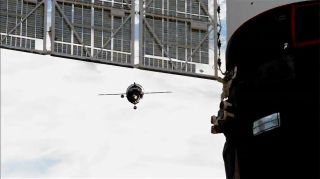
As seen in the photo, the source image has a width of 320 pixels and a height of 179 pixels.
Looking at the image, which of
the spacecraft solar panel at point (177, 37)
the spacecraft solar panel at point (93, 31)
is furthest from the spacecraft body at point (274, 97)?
the spacecraft solar panel at point (93, 31)

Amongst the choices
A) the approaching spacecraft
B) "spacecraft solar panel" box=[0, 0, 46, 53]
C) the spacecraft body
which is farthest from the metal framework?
the spacecraft body

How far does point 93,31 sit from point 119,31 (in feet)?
5.42

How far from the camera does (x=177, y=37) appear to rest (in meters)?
41.8

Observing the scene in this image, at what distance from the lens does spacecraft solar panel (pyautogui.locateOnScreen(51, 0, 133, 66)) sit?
3959 centimetres

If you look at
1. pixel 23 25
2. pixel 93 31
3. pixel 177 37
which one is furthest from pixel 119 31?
pixel 23 25

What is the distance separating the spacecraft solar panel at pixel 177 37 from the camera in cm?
4088

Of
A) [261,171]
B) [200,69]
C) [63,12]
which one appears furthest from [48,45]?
[261,171]

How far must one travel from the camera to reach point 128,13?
136 ft

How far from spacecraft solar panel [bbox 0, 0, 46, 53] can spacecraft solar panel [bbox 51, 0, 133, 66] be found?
104cm

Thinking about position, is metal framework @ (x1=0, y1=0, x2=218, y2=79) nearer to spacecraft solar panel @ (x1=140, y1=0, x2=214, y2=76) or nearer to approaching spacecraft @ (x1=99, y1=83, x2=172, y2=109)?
spacecraft solar panel @ (x1=140, y1=0, x2=214, y2=76)

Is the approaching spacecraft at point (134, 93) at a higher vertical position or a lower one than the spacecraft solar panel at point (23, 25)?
lower

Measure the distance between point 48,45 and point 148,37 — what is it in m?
6.05

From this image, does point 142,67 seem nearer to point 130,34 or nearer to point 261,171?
point 130,34

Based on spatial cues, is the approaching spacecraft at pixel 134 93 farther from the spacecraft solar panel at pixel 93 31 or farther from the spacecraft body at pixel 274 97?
the spacecraft body at pixel 274 97
